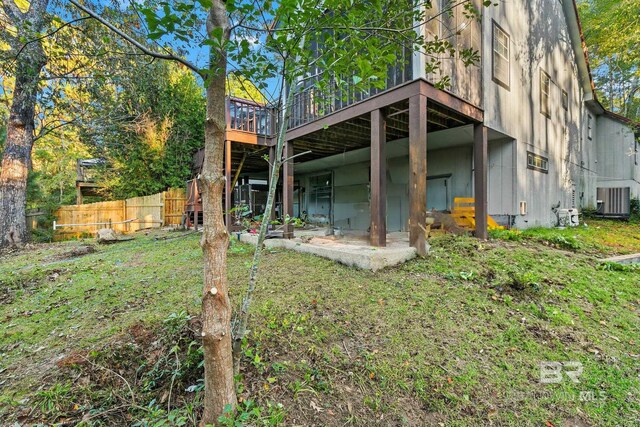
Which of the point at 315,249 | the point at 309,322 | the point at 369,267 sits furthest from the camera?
the point at 315,249

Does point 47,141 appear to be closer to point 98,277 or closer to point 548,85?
point 98,277

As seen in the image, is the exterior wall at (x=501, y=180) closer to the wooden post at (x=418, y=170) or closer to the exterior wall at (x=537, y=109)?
the exterior wall at (x=537, y=109)

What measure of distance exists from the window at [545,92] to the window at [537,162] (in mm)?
1546

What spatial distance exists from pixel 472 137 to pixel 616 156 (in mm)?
10425

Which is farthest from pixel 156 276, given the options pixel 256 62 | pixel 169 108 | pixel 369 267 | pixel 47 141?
pixel 47 141

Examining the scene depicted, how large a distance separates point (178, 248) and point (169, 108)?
10170 millimetres

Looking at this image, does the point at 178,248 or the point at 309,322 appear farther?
the point at 178,248

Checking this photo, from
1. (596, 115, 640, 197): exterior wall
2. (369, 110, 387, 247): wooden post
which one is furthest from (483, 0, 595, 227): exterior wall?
(369, 110, 387, 247): wooden post

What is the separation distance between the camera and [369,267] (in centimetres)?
411

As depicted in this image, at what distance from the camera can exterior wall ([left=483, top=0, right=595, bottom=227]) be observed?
6996 millimetres

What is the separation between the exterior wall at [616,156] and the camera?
11.8m

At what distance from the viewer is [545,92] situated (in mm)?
9070

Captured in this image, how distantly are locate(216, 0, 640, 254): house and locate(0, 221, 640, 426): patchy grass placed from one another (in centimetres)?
173

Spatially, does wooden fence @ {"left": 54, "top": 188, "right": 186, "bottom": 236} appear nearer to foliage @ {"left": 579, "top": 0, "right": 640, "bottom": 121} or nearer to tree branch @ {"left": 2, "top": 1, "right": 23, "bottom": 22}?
tree branch @ {"left": 2, "top": 1, "right": 23, "bottom": 22}
